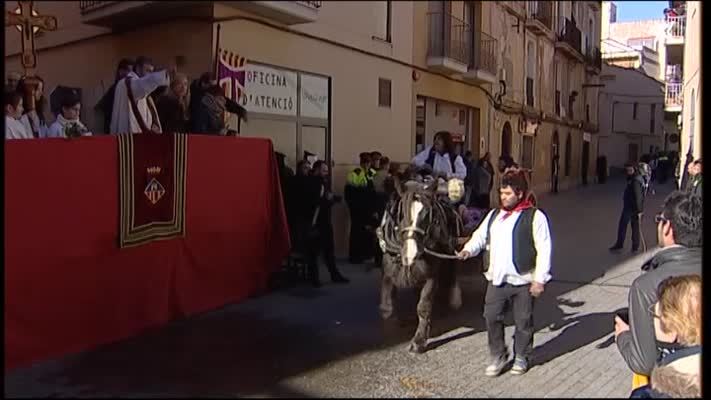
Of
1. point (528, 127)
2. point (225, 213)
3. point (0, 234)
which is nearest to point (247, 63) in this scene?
point (225, 213)

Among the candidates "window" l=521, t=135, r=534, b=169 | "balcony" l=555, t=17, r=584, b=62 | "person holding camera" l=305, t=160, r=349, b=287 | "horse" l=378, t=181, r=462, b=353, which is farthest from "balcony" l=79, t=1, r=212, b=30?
"window" l=521, t=135, r=534, b=169

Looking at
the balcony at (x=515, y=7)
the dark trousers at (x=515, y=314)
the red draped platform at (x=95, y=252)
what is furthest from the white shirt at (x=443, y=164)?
the red draped platform at (x=95, y=252)

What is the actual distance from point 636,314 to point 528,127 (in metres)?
3.24

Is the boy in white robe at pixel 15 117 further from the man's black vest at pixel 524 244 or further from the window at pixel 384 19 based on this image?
the man's black vest at pixel 524 244

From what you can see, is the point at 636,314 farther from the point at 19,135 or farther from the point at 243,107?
the point at 243,107

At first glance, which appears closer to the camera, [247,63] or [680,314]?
[680,314]

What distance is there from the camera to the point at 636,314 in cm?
252

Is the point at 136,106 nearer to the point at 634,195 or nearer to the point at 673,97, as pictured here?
the point at 634,195

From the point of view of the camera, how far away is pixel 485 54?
4.21 meters

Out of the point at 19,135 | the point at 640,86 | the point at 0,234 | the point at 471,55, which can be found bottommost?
the point at 0,234

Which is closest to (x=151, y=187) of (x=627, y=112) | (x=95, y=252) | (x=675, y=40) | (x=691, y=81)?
(x=95, y=252)

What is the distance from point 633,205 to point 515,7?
536 cm

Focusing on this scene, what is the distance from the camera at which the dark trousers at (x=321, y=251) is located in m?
6.02

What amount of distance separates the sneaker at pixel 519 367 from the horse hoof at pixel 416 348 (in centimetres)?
58
